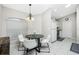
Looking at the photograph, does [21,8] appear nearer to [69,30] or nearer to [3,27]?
[3,27]

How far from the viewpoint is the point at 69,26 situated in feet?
5.68

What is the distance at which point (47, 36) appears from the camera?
170cm

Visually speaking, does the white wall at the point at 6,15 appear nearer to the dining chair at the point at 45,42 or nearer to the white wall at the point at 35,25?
the white wall at the point at 35,25

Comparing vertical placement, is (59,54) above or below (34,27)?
below

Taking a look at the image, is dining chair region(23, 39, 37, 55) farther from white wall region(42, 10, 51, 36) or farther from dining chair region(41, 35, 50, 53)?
white wall region(42, 10, 51, 36)

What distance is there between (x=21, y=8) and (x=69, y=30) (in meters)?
1.20

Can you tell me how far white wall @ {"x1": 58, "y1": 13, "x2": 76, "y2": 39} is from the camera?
1.67 m

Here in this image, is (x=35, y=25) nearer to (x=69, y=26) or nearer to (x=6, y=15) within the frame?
(x=6, y=15)

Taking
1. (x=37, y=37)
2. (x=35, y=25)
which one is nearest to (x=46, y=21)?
(x=35, y=25)

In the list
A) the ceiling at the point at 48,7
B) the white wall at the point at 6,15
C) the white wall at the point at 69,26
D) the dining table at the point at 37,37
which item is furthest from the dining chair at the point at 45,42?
the white wall at the point at 6,15

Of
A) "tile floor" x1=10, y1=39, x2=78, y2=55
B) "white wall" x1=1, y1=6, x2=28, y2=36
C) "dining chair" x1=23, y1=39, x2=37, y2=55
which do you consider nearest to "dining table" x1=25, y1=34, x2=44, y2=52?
"dining chair" x1=23, y1=39, x2=37, y2=55

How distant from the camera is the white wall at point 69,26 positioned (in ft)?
5.48

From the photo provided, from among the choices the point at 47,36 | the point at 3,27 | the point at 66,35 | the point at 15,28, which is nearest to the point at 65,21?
the point at 66,35

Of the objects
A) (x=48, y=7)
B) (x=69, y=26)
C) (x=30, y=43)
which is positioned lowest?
(x=30, y=43)
